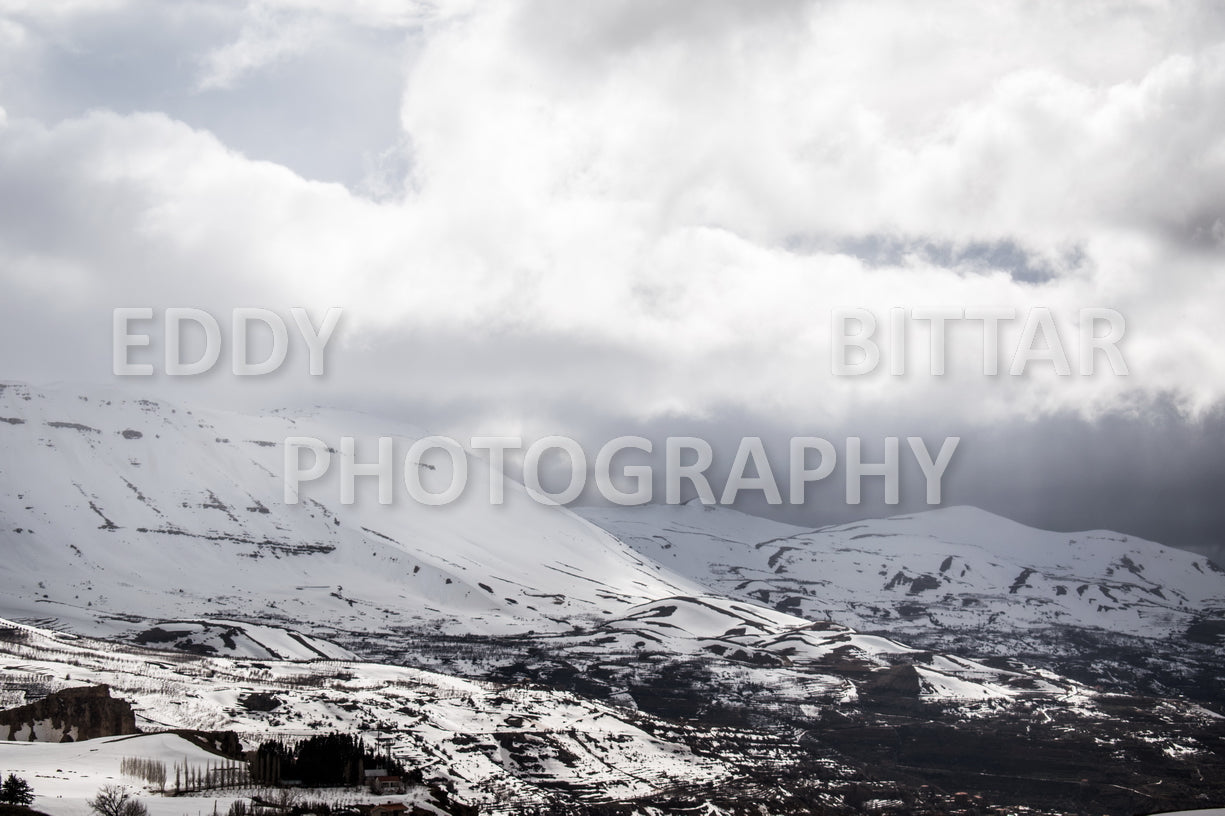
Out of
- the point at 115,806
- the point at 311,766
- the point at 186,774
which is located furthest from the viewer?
the point at 311,766

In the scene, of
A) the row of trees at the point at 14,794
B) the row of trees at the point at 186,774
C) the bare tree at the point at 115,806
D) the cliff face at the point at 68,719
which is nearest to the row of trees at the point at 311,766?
the row of trees at the point at 186,774

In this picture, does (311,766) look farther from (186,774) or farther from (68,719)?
(68,719)

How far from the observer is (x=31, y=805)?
4191 cm

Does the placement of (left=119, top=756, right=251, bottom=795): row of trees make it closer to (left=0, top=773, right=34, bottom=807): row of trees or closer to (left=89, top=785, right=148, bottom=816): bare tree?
(left=89, top=785, right=148, bottom=816): bare tree

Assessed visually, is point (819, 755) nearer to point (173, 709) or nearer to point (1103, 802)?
point (1103, 802)

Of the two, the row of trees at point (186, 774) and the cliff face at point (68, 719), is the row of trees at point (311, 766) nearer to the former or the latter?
the row of trees at point (186, 774)

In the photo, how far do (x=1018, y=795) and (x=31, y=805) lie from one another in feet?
411

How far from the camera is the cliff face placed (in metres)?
74.4

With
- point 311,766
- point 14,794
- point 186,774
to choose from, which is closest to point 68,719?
point 311,766

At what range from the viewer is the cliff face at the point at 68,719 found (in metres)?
74.4

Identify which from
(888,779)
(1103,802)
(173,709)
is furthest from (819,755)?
(173,709)

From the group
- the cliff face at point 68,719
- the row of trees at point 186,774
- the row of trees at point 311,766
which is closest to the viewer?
the row of trees at point 186,774

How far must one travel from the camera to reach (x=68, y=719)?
77188mm

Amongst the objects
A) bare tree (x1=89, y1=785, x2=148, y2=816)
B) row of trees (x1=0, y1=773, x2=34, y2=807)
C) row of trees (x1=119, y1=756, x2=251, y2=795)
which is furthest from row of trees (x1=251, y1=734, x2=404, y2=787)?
row of trees (x1=0, y1=773, x2=34, y2=807)
